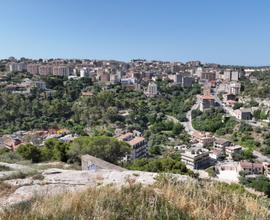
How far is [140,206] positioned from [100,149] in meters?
9.84

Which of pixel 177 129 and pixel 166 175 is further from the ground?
pixel 166 175

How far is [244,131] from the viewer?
3206cm

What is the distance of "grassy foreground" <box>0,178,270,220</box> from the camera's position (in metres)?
2.38

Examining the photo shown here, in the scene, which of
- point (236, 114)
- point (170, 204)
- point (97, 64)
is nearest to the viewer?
point (170, 204)

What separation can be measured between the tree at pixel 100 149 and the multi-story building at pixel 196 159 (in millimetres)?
10931

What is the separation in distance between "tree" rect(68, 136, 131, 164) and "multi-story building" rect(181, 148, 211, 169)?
1093 centimetres

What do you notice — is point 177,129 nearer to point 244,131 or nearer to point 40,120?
point 244,131

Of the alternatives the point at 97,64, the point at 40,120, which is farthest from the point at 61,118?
the point at 97,64

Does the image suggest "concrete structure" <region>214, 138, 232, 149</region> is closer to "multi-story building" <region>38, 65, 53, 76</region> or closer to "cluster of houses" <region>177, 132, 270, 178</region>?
"cluster of houses" <region>177, 132, 270, 178</region>

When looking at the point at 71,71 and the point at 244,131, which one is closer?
the point at 244,131

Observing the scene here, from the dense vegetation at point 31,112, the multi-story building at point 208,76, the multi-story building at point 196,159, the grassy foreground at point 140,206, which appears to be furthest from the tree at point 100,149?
the multi-story building at point 208,76

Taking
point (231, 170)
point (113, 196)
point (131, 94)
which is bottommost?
point (231, 170)

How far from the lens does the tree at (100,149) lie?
1145cm

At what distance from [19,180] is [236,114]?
1465 inches
